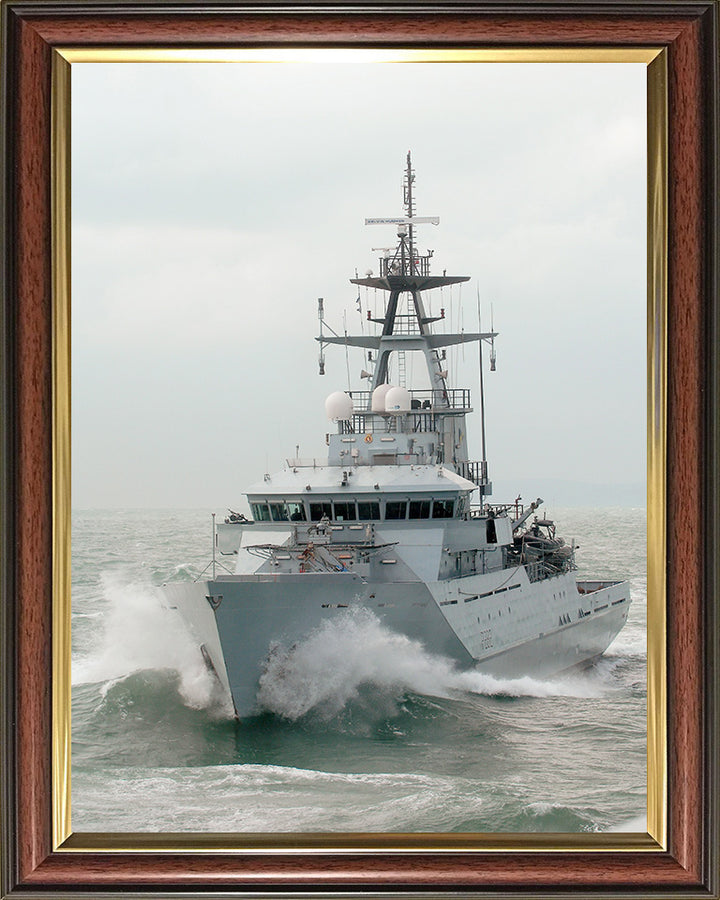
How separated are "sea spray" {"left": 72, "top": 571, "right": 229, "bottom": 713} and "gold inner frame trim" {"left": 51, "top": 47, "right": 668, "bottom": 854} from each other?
116 inches

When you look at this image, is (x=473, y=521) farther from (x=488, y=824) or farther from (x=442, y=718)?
(x=488, y=824)

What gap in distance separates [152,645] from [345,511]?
146 inches

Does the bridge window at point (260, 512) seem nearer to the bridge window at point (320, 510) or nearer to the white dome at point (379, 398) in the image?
the bridge window at point (320, 510)

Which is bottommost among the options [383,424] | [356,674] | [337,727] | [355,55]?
[337,727]

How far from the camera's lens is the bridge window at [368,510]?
49.9 feet

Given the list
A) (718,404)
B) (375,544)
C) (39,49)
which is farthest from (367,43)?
(375,544)

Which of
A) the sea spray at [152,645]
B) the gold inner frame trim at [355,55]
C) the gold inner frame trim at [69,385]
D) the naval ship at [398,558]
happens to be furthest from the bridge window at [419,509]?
the gold inner frame trim at [355,55]

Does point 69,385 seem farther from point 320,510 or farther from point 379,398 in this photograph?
point 379,398

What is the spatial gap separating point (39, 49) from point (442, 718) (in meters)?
8.23

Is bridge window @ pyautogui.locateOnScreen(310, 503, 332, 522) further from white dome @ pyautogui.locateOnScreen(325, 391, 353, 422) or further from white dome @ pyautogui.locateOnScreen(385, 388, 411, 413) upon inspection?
white dome @ pyautogui.locateOnScreen(385, 388, 411, 413)

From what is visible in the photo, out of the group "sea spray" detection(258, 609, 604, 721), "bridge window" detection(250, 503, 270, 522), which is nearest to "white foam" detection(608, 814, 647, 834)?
"sea spray" detection(258, 609, 604, 721)

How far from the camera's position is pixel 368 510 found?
50.0 feet

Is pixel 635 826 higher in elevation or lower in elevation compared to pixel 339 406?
lower

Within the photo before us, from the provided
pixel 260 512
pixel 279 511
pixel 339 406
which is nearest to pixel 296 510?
pixel 279 511
